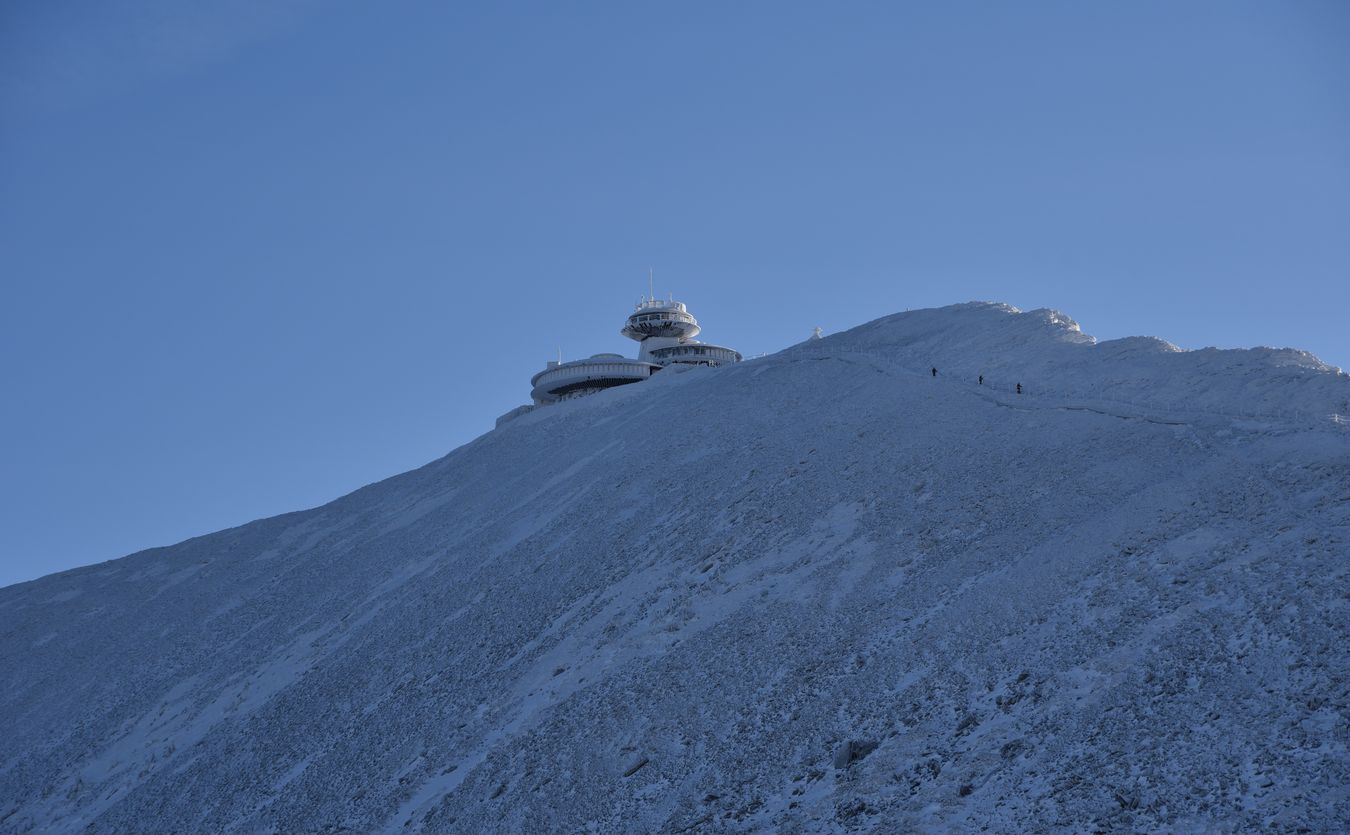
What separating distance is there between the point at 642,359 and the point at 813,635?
53.1 m

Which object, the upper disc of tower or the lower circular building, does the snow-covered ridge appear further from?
the upper disc of tower

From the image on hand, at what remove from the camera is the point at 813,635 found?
955 inches

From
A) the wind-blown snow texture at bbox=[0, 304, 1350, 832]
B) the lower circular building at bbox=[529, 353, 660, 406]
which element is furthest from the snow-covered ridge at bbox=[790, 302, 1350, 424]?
the lower circular building at bbox=[529, 353, 660, 406]

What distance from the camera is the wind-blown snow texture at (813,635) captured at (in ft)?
57.4

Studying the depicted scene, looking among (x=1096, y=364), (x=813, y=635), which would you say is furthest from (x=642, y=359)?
(x=813, y=635)

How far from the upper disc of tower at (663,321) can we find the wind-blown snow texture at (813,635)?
32.1 m

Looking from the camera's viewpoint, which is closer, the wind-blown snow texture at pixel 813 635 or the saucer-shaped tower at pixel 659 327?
the wind-blown snow texture at pixel 813 635

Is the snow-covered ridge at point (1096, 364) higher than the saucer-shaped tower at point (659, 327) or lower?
lower

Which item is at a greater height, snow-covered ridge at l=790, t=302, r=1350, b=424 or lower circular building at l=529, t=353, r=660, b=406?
lower circular building at l=529, t=353, r=660, b=406

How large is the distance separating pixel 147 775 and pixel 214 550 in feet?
79.7

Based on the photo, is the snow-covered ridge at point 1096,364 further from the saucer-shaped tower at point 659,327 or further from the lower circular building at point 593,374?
the saucer-shaped tower at point 659,327

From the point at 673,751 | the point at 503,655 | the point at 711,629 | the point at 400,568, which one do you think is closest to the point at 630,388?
the point at 400,568

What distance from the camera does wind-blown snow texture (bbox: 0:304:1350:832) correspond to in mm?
17500

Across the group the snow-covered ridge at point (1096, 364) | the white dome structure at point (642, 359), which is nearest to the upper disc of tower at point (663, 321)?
the white dome structure at point (642, 359)
